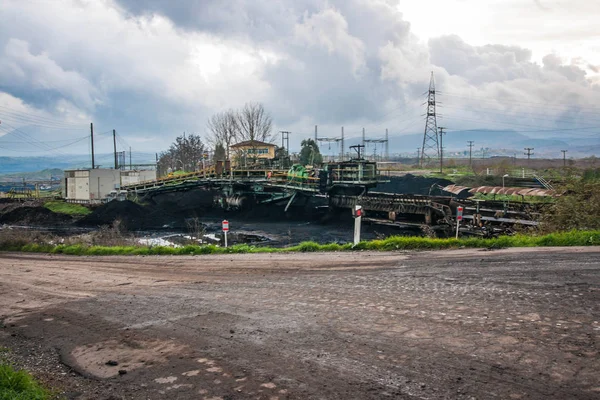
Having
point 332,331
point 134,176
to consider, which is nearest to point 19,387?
point 332,331

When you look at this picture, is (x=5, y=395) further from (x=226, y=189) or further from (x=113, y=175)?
(x=113, y=175)

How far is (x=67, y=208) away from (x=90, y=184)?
21.3 ft

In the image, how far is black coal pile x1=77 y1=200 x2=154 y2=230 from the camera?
40.7m

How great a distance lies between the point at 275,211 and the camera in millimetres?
44594

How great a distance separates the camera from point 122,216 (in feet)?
137

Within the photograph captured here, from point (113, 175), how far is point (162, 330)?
184 ft

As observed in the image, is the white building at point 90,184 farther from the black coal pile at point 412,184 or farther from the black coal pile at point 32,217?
the black coal pile at point 412,184

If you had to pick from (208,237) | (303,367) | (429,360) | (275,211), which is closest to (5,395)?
(303,367)

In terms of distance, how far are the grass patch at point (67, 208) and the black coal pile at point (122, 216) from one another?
624 centimetres

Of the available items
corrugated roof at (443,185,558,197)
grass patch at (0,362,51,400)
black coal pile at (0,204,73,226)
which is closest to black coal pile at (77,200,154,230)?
black coal pile at (0,204,73,226)

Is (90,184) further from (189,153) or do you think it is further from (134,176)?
(189,153)

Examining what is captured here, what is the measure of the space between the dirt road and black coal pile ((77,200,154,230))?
2951 cm

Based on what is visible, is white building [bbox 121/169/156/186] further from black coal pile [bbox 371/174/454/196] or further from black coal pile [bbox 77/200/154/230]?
black coal pile [bbox 371/174/454/196]

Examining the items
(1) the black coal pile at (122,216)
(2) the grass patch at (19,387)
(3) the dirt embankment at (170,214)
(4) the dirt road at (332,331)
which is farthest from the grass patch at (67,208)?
(2) the grass patch at (19,387)
